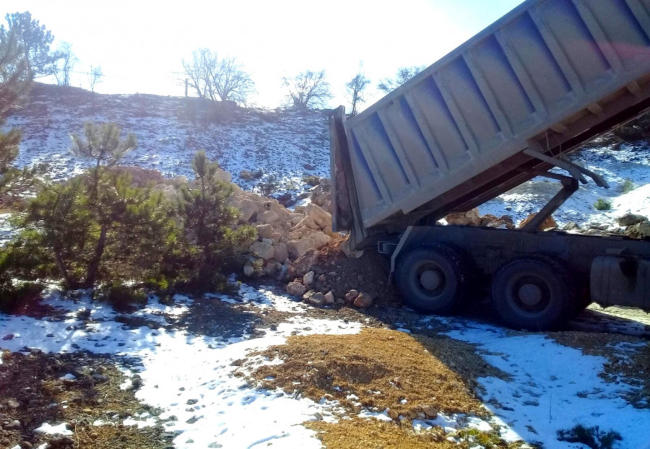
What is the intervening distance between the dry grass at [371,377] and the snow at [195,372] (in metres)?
0.23

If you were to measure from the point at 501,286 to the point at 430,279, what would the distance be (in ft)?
3.61

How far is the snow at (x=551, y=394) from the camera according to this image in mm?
3961

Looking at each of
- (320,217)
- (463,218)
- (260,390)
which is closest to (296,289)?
(320,217)

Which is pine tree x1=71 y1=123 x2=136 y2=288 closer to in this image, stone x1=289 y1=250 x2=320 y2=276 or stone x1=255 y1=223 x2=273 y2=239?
stone x1=289 y1=250 x2=320 y2=276

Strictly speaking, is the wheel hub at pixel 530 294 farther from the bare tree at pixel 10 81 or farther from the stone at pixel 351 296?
the bare tree at pixel 10 81

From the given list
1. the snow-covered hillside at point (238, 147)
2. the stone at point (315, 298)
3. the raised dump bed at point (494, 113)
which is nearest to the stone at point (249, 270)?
the stone at point (315, 298)

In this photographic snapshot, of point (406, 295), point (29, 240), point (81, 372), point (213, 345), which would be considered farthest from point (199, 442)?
point (406, 295)

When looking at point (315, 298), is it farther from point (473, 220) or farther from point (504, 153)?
point (473, 220)

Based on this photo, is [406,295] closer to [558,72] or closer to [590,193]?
[558,72]

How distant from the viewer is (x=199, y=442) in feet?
12.3

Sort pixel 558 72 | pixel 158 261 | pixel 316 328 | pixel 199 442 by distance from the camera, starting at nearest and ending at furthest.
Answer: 1. pixel 199 442
2. pixel 558 72
3. pixel 316 328
4. pixel 158 261

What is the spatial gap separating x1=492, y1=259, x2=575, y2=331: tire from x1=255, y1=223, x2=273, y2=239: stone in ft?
15.2

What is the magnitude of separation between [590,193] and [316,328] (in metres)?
17.0

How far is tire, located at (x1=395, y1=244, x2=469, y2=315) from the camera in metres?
7.73
